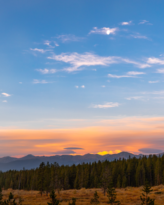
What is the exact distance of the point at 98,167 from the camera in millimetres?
111688

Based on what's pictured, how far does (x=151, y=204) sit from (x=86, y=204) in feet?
55.7

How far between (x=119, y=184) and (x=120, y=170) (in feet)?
30.8

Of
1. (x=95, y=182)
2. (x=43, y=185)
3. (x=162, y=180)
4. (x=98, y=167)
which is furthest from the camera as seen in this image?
(x=98, y=167)

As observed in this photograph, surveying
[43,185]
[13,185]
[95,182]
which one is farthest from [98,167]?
[13,185]

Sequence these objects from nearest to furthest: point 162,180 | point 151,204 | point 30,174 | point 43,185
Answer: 1. point 151,204
2. point 43,185
3. point 162,180
4. point 30,174

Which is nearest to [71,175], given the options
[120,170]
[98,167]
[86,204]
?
[98,167]

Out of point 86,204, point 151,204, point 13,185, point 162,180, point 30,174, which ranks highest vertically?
point 151,204

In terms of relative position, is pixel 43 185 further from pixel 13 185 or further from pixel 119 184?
pixel 13 185

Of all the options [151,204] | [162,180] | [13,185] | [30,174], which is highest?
[151,204]

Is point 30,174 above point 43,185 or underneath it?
underneath

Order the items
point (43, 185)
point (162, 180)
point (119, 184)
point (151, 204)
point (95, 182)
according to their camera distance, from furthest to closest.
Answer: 1. point (95, 182)
2. point (119, 184)
3. point (162, 180)
4. point (43, 185)
5. point (151, 204)

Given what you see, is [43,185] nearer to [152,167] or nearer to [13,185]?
[152,167]

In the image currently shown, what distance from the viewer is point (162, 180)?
283ft

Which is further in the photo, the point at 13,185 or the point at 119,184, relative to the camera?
the point at 13,185
